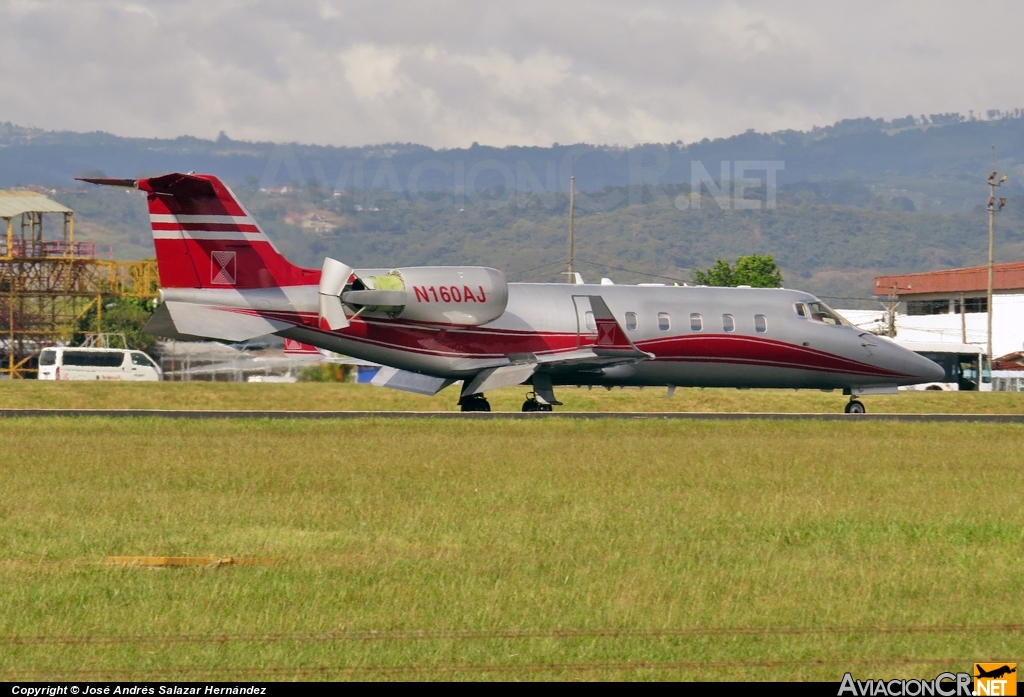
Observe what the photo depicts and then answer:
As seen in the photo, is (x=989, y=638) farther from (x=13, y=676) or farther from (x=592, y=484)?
(x=592, y=484)

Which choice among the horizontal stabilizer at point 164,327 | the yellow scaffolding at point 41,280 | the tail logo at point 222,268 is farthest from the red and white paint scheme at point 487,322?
the yellow scaffolding at point 41,280

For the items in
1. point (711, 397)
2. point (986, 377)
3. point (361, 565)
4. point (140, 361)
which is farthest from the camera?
point (986, 377)

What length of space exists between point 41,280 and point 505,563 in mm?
73326

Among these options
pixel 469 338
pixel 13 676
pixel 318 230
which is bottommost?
pixel 13 676

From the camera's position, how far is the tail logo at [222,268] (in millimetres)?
33344

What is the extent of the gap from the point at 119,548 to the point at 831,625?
300 inches

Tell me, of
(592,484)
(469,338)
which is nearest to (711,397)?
(469,338)

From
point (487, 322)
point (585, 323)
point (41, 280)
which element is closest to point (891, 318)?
point (41, 280)

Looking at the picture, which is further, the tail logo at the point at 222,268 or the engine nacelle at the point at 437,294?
the engine nacelle at the point at 437,294

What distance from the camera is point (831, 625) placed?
1128cm

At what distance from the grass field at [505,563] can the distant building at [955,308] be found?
8704 centimetres

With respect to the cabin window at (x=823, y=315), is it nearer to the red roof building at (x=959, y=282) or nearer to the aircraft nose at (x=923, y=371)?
the aircraft nose at (x=923, y=371)

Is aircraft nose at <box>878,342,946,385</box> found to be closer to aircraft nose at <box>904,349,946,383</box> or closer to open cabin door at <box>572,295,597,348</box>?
aircraft nose at <box>904,349,946,383</box>

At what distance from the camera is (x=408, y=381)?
120 ft
